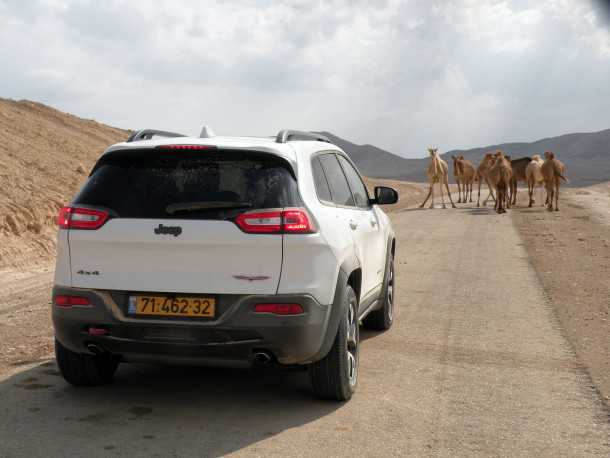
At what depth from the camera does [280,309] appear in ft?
18.2

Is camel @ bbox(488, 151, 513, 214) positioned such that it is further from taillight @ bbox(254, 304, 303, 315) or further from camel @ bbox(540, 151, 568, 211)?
taillight @ bbox(254, 304, 303, 315)

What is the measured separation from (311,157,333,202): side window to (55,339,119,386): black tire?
1.92 metres

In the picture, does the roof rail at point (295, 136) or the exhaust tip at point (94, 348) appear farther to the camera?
the roof rail at point (295, 136)

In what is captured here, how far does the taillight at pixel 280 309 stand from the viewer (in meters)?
5.53

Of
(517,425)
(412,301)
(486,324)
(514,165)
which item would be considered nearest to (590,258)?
(412,301)

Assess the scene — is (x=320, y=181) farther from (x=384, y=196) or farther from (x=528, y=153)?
(x=528, y=153)

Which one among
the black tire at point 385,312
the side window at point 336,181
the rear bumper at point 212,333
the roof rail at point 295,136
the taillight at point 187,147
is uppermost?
the roof rail at point 295,136

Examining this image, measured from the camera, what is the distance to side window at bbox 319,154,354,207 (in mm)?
6750

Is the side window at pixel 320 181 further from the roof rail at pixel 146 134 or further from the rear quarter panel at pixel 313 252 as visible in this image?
the roof rail at pixel 146 134

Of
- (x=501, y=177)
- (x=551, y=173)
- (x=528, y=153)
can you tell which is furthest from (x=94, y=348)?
(x=528, y=153)

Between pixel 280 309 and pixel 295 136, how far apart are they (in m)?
1.61

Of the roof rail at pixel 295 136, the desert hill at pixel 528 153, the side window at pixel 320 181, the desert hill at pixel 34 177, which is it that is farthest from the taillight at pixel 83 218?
the desert hill at pixel 528 153

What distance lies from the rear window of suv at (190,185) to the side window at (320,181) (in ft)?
1.60

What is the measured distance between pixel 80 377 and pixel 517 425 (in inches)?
124
